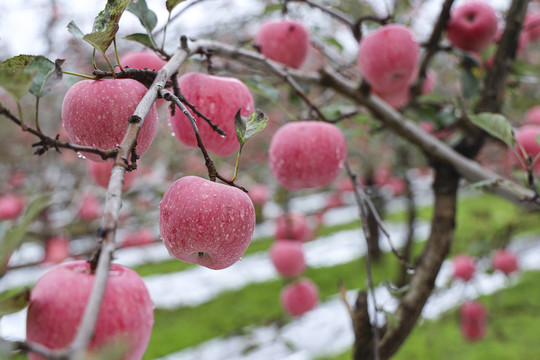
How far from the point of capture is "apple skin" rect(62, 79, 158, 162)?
0.41 metres

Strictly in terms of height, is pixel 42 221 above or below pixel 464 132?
below

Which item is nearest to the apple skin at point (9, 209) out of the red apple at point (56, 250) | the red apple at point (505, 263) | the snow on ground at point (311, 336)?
the red apple at point (56, 250)

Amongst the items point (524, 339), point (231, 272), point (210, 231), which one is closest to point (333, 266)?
point (231, 272)

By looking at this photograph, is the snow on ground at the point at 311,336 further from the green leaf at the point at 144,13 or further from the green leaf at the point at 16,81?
the green leaf at the point at 16,81

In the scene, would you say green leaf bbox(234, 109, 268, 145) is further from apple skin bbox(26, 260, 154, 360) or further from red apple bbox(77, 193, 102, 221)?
red apple bbox(77, 193, 102, 221)

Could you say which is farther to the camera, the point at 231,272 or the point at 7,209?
the point at 231,272

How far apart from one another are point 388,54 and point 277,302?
10.1 feet

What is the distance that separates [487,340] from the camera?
8.73 ft

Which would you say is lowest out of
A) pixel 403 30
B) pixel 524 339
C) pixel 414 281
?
pixel 524 339

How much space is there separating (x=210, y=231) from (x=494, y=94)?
83 centimetres

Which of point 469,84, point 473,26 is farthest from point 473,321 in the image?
point 473,26

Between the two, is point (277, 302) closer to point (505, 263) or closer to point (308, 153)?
point (505, 263)

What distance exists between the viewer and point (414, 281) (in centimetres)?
84

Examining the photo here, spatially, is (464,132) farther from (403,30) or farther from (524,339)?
(524,339)
